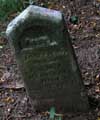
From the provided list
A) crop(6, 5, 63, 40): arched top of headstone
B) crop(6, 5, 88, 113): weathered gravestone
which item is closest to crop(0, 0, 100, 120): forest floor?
crop(6, 5, 88, 113): weathered gravestone

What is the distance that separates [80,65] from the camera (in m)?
4.32

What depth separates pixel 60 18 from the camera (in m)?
3.06

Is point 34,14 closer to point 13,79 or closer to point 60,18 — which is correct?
point 60,18

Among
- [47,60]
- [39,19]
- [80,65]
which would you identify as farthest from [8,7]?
[39,19]

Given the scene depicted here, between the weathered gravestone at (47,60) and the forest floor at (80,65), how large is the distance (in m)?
0.19

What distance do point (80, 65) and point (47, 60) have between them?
104cm

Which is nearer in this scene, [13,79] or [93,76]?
[93,76]

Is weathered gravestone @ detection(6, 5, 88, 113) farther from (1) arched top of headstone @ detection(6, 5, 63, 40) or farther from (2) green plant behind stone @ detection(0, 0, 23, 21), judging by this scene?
(2) green plant behind stone @ detection(0, 0, 23, 21)

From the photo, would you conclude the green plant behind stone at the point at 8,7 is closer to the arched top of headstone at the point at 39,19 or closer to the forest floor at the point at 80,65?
the forest floor at the point at 80,65

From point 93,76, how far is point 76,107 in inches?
21.2

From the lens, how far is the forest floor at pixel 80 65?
12.8ft

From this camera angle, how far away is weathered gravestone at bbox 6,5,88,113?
123 inches

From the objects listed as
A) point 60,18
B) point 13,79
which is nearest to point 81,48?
point 13,79

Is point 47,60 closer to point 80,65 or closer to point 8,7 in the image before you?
point 80,65
